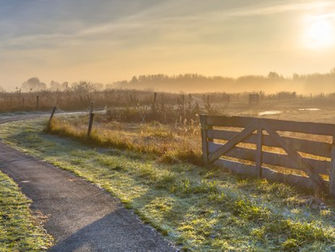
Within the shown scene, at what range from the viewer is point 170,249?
5551mm

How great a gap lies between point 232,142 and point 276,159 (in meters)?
1.57

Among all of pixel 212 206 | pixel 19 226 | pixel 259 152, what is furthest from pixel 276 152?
pixel 19 226

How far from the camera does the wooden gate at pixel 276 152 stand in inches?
328

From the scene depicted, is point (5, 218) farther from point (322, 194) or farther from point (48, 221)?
point (322, 194)

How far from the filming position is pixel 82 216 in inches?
278

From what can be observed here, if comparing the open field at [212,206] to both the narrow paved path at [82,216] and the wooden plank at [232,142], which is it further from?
the wooden plank at [232,142]

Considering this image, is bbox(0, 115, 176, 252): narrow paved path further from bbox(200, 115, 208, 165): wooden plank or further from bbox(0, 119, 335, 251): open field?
bbox(200, 115, 208, 165): wooden plank

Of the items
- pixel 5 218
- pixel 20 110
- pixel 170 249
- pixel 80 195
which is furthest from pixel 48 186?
pixel 20 110

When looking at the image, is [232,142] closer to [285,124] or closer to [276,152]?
[276,152]

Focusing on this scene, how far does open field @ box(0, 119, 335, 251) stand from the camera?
5.86 metres

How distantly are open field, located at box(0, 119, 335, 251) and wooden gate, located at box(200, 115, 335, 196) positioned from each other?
0.46m

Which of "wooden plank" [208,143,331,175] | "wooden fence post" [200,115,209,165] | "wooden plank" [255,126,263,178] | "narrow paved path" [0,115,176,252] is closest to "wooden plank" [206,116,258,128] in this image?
"wooden fence post" [200,115,209,165]

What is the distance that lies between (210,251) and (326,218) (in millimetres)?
2769

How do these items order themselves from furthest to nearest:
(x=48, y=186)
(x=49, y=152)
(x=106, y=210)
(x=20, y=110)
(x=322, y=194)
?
(x=20, y=110) → (x=49, y=152) → (x=48, y=186) → (x=322, y=194) → (x=106, y=210)
